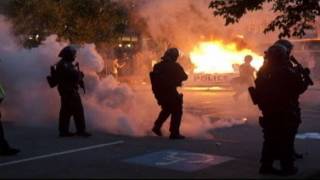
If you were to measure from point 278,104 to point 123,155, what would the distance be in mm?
2656

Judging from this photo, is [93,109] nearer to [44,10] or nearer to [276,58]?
[276,58]

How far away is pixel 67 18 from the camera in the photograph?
27.9 metres

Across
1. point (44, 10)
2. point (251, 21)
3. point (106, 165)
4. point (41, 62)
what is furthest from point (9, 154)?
point (44, 10)

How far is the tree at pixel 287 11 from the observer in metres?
9.87

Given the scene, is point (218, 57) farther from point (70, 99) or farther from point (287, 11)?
point (287, 11)

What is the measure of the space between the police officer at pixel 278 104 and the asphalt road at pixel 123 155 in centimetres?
29

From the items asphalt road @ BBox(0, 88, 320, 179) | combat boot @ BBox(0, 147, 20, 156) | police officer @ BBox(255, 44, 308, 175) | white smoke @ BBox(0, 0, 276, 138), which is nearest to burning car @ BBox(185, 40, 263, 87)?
white smoke @ BBox(0, 0, 276, 138)

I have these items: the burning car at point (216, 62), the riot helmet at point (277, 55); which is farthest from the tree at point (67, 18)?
the riot helmet at point (277, 55)

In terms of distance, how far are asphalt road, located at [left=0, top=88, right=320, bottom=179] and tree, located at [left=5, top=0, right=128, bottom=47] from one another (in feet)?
43.4

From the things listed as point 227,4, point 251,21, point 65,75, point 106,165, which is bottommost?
point 106,165

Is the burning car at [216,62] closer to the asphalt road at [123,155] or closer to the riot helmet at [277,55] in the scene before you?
the asphalt road at [123,155]

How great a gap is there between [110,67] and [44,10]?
636cm

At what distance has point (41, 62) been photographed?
14.5m

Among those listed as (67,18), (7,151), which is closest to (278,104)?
(7,151)
